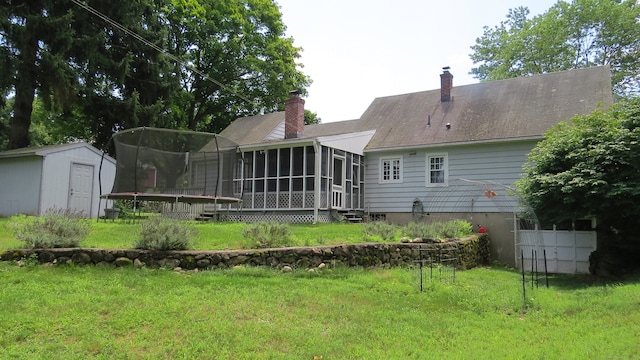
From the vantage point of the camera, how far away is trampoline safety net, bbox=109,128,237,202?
12.6 meters

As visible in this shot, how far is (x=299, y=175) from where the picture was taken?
16.0 metres

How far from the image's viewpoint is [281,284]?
6.65m

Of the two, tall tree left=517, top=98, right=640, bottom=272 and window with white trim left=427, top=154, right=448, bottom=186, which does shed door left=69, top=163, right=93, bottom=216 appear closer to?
window with white trim left=427, top=154, right=448, bottom=186

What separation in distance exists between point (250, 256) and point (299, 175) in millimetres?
8525

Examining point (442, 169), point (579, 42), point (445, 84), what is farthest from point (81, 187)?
point (579, 42)

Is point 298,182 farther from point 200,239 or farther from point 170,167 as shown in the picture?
point 200,239

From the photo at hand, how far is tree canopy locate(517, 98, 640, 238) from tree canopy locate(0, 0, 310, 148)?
18.6 metres

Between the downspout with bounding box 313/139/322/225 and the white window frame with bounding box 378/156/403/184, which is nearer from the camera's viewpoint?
the downspout with bounding box 313/139/322/225

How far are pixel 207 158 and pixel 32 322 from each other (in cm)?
1002

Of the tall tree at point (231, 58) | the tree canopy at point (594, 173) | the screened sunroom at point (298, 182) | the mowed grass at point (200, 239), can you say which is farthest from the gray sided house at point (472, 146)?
the tall tree at point (231, 58)

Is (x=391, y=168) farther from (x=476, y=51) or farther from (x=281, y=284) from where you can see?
(x=476, y=51)

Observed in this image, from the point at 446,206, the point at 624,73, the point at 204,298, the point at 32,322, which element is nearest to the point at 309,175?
the point at 446,206

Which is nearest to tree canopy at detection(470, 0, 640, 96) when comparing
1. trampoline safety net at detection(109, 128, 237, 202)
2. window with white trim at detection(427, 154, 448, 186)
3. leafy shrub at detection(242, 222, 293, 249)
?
window with white trim at detection(427, 154, 448, 186)

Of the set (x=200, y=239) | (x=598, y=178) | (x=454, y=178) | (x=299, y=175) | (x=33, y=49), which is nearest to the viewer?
(x=200, y=239)
